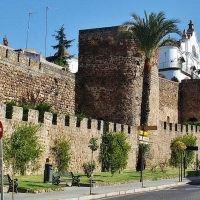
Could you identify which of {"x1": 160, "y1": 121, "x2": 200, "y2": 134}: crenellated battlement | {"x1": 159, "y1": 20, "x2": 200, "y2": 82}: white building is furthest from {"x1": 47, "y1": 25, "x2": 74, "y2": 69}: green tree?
{"x1": 160, "y1": 121, "x2": 200, "y2": 134}: crenellated battlement

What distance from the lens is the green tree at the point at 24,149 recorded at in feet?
65.5

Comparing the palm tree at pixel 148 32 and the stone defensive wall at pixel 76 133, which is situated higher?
the palm tree at pixel 148 32

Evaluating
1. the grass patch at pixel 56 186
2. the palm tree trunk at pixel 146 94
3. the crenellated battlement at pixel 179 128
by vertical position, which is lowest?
the grass patch at pixel 56 186

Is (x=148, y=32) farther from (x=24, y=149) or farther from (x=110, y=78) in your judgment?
(x=24, y=149)

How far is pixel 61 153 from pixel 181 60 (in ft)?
135

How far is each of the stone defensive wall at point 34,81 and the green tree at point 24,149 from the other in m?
4.81

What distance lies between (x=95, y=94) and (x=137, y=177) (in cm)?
984

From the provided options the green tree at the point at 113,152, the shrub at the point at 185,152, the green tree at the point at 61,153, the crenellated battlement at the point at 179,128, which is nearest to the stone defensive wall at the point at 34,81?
the green tree at the point at 61,153

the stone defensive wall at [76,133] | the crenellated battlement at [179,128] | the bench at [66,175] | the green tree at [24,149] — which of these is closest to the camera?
the bench at [66,175]

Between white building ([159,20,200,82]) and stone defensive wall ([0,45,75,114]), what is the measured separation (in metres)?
25.9

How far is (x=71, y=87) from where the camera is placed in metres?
32.5

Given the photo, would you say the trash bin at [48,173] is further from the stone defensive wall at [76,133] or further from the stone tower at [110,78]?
the stone tower at [110,78]

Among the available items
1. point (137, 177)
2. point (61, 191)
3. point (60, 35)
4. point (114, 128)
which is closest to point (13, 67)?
point (114, 128)

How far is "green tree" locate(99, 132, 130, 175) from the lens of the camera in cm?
2686
